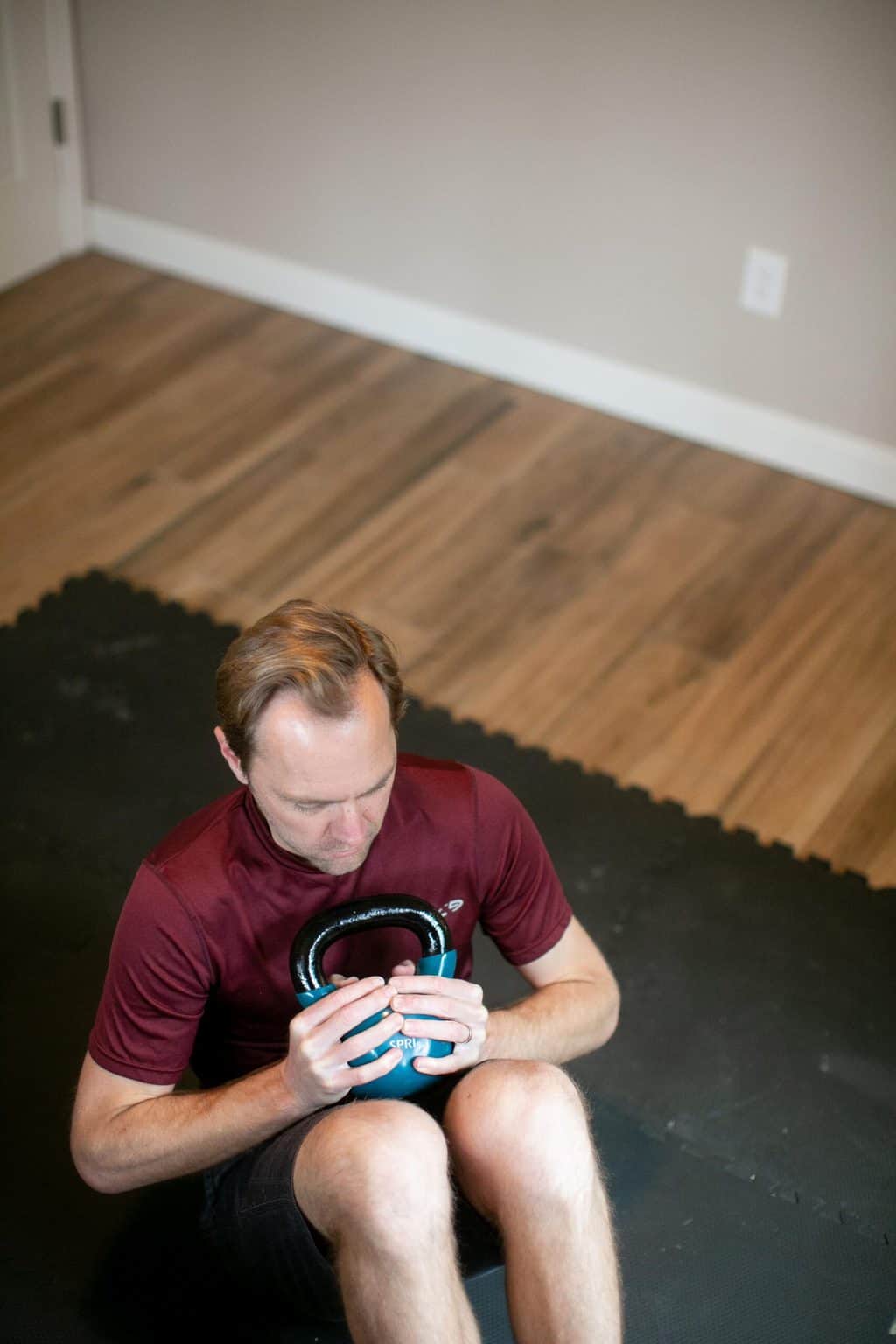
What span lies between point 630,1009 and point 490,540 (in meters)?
1.37

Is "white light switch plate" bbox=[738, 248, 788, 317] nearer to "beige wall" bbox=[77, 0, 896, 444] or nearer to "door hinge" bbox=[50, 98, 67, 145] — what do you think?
"beige wall" bbox=[77, 0, 896, 444]

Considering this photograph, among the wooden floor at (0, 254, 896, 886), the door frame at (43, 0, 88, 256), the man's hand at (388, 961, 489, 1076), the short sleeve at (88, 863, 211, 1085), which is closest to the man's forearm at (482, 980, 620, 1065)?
the man's hand at (388, 961, 489, 1076)

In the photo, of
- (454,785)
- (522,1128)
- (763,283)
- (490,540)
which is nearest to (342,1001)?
(522,1128)

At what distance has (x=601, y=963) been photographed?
193 cm

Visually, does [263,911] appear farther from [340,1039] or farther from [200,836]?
[340,1039]

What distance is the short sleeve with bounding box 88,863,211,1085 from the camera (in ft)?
5.48

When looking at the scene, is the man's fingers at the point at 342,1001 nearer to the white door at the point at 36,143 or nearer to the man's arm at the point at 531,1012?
the man's arm at the point at 531,1012

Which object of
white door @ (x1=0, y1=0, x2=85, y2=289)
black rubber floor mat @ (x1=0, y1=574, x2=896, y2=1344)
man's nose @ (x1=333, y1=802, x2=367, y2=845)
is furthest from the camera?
white door @ (x1=0, y1=0, x2=85, y2=289)

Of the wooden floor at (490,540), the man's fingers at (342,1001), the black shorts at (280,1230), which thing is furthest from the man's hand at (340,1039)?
the wooden floor at (490,540)

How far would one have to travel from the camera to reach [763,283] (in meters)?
3.58

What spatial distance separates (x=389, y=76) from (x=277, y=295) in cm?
74

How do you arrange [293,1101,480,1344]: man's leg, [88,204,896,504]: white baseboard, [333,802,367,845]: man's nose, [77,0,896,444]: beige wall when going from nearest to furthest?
[293,1101,480,1344]: man's leg < [333,802,367,845]: man's nose < [77,0,896,444]: beige wall < [88,204,896,504]: white baseboard

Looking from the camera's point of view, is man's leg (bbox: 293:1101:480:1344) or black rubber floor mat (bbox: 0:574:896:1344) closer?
man's leg (bbox: 293:1101:480:1344)

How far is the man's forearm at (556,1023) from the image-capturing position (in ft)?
5.88
